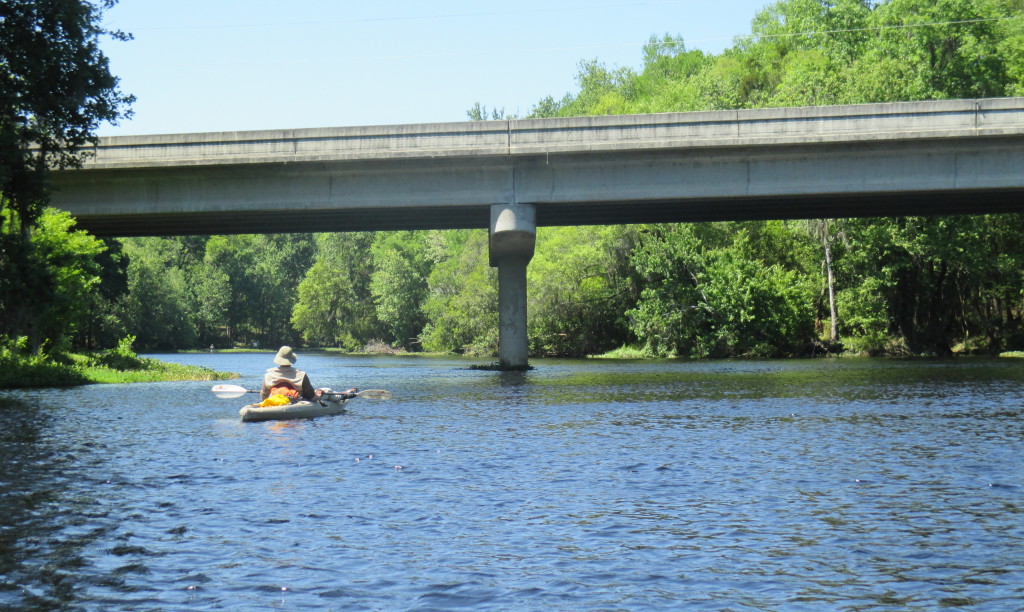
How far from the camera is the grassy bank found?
36719mm

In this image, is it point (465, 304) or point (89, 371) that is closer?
point (89, 371)

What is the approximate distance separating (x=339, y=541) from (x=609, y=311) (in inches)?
2471

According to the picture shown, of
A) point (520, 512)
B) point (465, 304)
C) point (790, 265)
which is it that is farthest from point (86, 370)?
point (790, 265)

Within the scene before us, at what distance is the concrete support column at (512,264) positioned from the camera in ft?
131

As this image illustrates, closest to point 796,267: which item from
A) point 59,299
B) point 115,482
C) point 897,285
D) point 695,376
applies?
point 897,285

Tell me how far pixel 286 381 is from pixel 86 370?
21.7 meters

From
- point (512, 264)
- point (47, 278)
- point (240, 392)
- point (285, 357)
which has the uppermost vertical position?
point (512, 264)

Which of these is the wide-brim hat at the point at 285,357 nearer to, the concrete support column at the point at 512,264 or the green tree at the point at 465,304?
the concrete support column at the point at 512,264

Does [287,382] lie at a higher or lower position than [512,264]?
lower

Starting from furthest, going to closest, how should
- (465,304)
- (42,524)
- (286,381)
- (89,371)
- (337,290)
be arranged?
(337,290) < (465,304) < (89,371) < (286,381) < (42,524)

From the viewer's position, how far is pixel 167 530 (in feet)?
35.3

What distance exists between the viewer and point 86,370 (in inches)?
1660

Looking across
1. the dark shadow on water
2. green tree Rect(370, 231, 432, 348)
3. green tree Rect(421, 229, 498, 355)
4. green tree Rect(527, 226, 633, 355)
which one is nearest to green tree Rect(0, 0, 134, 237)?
the dark shadow on water

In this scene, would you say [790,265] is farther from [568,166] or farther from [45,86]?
[45,86]
